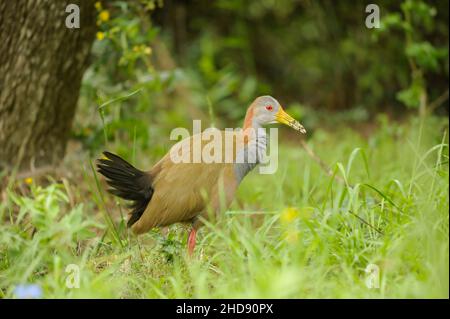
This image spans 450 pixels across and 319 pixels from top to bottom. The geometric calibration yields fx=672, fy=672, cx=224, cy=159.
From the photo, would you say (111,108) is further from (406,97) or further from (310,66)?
(310,66)

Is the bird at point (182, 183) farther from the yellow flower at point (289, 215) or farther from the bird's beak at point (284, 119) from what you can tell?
the yellow flower at point (289, 215)

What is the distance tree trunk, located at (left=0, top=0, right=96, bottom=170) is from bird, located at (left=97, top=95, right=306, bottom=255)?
1.26m

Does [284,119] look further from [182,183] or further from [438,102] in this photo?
[438,102]

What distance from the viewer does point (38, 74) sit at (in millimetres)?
5180

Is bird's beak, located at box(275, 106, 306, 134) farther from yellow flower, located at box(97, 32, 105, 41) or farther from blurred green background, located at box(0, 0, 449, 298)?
yellow flower, located at box(97, 32, 105, 41)

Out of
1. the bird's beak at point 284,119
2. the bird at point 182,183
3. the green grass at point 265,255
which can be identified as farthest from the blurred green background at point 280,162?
the bird's beak at point 284,119

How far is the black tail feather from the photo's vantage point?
4129 mm

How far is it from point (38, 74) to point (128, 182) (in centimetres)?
153

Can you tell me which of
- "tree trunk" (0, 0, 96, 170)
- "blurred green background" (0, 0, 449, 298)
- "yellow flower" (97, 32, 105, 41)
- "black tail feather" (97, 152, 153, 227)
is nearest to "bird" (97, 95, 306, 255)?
"black tail feather" (97, 152, 153, 227)

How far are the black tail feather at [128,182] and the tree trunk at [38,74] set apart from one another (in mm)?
1229

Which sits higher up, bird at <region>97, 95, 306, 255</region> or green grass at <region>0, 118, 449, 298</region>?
bird at <region>97, 95, 306, 255</region>

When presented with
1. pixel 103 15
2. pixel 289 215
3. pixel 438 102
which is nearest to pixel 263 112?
pixel 289 215

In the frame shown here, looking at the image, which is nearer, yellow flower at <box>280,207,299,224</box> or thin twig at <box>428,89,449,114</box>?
yellow flower at <box>280,207,299,224</box>

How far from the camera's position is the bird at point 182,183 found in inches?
164
